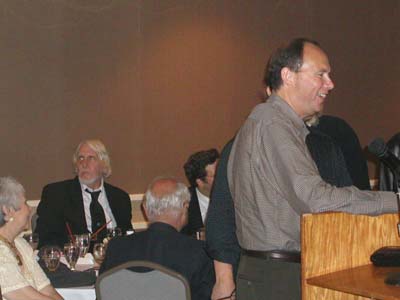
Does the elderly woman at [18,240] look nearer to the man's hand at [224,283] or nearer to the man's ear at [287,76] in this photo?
the man's hand at [224,283]

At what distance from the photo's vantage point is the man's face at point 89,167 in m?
4.99

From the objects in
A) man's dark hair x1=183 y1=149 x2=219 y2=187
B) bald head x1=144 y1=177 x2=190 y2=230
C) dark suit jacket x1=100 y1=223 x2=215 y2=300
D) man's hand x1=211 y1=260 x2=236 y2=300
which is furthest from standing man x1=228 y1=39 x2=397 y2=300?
man's dark hair x1=183 y1=149 x2=219 y2=187

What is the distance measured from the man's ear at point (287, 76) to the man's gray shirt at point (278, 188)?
0.07 m

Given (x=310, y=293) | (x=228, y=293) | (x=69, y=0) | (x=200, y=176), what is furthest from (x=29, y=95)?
(x=310, y=293)

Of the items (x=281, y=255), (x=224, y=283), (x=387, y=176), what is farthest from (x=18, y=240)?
(x=387, y=176)

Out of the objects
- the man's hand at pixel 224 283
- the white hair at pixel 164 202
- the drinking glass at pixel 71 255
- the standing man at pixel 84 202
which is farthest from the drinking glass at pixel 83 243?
the man's hand at pixel 224 283

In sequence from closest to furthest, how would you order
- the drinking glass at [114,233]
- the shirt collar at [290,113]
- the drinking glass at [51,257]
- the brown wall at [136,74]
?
the shirt collar at [290,113], the drinking glass at [51,257], the drinking glass at [114,233], the brown wall at [136,74]

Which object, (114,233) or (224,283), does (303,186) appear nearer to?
(224,283)

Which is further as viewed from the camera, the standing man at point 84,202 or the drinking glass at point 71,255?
the standing man at point 84,202

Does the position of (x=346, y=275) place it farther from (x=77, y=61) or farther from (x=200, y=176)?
(x=77, y=61)

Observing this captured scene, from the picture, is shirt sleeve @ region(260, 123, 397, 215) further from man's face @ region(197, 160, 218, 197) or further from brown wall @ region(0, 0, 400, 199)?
brown wall @ region(0, 0, 400, 199)

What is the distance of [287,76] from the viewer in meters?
2.53

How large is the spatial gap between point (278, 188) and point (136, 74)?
3544 millimetres

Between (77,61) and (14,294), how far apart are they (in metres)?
2.71
